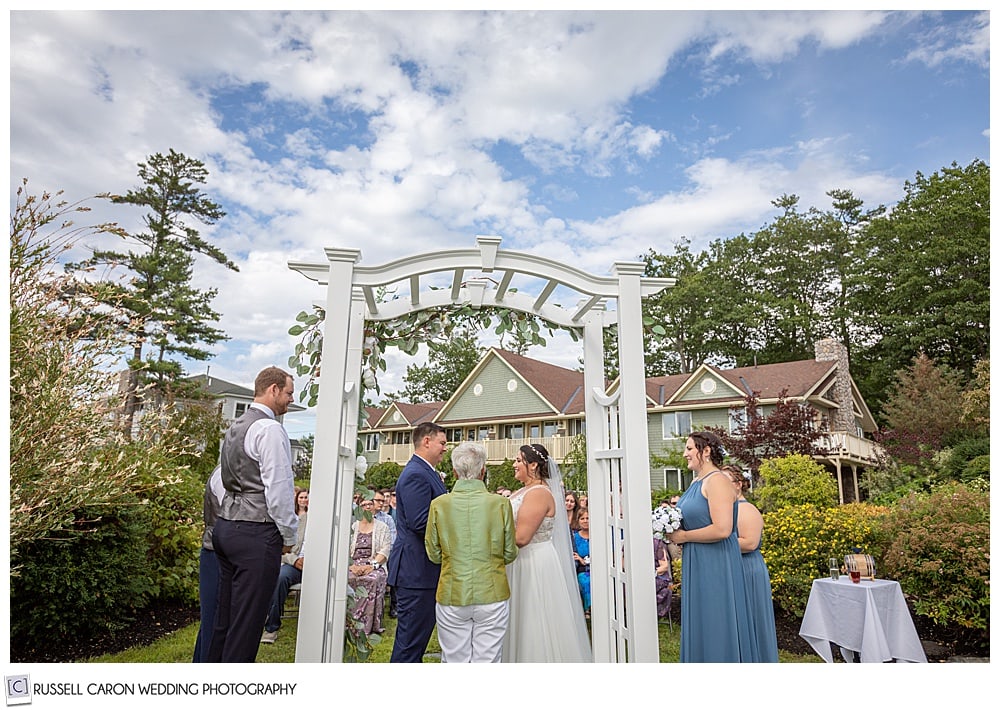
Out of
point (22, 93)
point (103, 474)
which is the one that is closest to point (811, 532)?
point (103, 474)

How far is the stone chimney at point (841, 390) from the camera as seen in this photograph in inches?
600

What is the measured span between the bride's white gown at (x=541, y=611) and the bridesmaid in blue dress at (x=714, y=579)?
0.64 m

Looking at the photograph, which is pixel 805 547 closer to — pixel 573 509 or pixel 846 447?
pixel 573 509

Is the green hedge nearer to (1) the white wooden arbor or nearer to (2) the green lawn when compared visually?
(2) the green lawn

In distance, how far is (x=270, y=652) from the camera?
4.87 meters

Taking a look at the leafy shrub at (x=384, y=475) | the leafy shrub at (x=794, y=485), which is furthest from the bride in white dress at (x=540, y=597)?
the leafy shrub at (x=384, y=475)

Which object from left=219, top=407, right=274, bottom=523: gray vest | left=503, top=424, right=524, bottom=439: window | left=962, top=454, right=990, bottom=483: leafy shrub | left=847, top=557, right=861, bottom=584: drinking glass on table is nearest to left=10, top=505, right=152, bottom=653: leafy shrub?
left=219, top=407, right=274, bottom=523: gray vest

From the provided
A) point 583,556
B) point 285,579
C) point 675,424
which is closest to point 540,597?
point 583,556

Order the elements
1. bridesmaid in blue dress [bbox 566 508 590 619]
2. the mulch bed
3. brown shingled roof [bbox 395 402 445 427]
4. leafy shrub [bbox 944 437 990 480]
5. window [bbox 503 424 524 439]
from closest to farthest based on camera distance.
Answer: the mulch bed < bridesmaid in blue dress [bbox 566 508 590 619] < leafy shrub [bbox 944 437 990 480] < window [bbox 503 424 524 439] < brown shingled roof [bbox 395 402 445 427]

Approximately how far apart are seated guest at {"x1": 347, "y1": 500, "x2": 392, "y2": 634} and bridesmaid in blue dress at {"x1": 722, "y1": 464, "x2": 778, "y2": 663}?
9.16 ft

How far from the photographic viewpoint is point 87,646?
460 cm

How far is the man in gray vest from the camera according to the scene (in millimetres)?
2988

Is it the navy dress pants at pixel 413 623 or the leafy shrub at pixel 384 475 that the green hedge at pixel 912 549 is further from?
the leafy shrub at pixel 384 475
